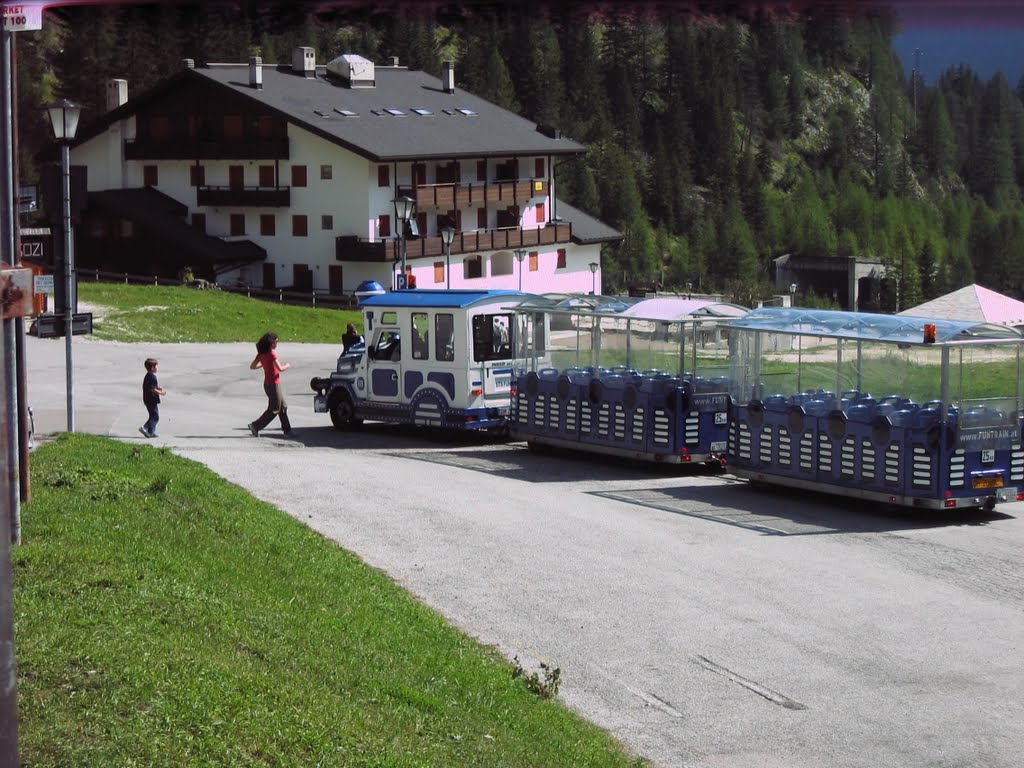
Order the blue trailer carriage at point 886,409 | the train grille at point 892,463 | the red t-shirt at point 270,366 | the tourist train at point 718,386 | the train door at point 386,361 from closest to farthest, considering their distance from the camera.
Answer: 1. the blue trailer carriage at point 886,409
2. the tourist train at point 718,386
3. the train grille at point 892,463
4. the red t-shirt at point 270,366
5. the train door at point 386,361

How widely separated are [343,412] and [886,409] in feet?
43.1

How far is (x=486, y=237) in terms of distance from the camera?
67.9 meters

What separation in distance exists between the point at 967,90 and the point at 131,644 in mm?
7176

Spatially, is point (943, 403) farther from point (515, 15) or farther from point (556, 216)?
point (556, 216)

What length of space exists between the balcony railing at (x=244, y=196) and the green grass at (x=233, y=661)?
51.0 metres

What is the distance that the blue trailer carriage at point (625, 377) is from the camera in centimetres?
2272

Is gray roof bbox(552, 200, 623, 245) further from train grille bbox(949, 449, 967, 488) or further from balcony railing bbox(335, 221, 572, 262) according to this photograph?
train grille bbox(949, 449, 967, 488)

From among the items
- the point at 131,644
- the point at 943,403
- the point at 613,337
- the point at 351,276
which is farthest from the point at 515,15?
the point at 351,276

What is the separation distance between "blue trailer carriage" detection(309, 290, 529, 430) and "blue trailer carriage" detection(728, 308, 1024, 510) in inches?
251

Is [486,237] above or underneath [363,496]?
above

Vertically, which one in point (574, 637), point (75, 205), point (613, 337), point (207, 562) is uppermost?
point (75, 205)

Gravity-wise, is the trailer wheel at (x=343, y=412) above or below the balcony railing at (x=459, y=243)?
below

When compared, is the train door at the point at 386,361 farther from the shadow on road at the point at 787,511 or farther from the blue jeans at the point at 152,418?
the shadow on road at the point at 787,511

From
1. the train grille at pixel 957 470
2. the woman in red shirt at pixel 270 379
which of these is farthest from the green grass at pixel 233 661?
the woman in red shirt at pixel 270 379
